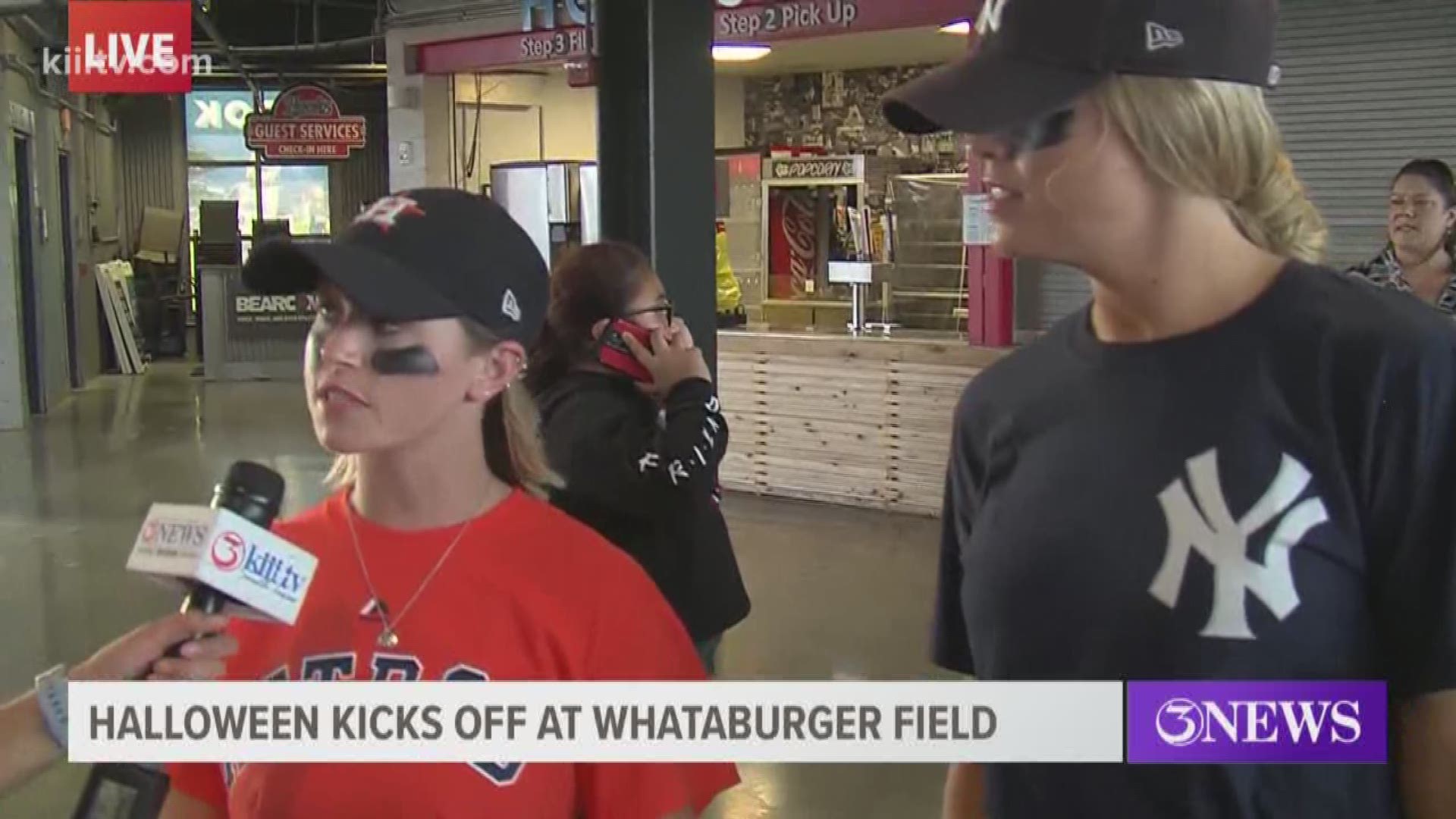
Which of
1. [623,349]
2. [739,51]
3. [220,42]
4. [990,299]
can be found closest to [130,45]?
[739,51]

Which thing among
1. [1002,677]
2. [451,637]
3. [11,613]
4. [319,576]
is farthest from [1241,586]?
[11,613]

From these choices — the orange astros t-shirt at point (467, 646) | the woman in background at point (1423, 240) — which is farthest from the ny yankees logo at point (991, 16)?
the woman in background at point (1423, 240)

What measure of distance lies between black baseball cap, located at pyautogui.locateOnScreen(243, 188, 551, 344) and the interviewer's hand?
360 mm

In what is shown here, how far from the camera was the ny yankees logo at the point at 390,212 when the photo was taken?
1.72 metres

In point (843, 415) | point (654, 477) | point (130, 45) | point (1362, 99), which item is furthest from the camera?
point (130, 45)

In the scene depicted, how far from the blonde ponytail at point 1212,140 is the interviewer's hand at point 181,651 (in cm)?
96

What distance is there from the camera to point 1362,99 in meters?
7.55

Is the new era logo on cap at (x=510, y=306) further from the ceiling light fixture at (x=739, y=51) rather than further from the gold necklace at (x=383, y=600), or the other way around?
the ceiling light fixture at (x=739, y=51)

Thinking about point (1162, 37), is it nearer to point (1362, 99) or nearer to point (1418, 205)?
point (1418, 205)

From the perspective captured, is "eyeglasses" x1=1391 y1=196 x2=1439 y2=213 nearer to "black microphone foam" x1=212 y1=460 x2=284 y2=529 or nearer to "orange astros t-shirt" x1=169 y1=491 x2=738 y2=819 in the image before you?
"orange astros t-shirt" x1=169 y1=491 x2=738 y2=819

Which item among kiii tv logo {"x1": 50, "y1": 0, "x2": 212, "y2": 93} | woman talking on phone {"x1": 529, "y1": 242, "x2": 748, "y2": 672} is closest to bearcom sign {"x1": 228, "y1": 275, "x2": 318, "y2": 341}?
kiii tv logo {"x1": 50, "y1": 0, "x2": 212, "y2": 93}

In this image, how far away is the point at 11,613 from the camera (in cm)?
668

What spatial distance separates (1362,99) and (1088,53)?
686 centimetres

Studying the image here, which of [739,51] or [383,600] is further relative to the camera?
[739,51]
